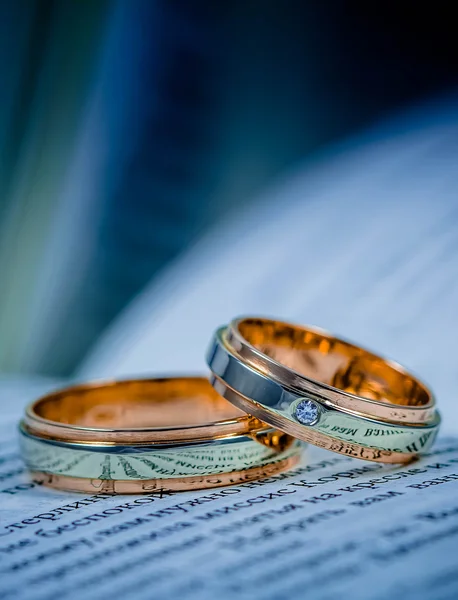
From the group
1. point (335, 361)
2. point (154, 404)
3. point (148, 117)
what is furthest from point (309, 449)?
point (148, 117)

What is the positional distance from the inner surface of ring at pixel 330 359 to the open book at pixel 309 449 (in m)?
0.10

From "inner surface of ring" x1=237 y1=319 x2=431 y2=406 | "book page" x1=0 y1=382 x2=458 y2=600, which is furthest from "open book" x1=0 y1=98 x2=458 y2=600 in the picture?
"inner surface of ring" x1=237 y1=319 x2=431 y2=406

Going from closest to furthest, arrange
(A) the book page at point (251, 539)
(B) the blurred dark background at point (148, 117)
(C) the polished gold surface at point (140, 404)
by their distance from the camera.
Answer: (A) the book page at point (251, 539) < (C) the polished gold surface at point (140, 404) < (B) the blurred dark background at point (148, 117)

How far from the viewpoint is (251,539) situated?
0.73 m

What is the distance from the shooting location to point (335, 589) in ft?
2.07

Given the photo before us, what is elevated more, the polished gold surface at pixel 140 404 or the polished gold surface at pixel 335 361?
the polished gold surface at pixel 335 361

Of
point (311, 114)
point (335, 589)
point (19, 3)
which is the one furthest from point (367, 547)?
point (19, 3)

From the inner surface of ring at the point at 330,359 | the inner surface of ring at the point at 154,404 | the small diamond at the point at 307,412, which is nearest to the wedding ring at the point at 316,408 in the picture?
the small diamond at the point at 307,412

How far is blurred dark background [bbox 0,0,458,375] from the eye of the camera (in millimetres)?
1614

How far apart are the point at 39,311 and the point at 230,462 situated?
37.7 inches

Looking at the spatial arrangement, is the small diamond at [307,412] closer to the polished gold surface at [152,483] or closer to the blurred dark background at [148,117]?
the polished gold surface at [152,483]

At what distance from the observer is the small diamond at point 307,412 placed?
2.87 ft

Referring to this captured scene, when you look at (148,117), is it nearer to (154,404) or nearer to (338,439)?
(154,404)

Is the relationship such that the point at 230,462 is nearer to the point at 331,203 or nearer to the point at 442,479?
the point at 442,479
